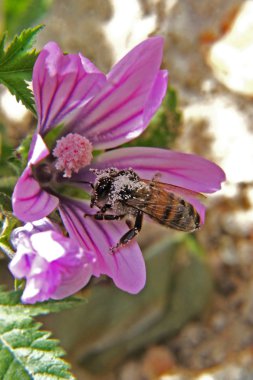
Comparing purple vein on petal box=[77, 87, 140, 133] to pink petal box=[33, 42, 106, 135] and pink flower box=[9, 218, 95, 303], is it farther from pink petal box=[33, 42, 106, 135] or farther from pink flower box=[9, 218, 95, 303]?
pink flower box=[9, 218, 95, 303]

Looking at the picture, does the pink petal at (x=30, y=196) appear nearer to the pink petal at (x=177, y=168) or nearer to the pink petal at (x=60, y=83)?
the pink petal at (x=60, y=83)

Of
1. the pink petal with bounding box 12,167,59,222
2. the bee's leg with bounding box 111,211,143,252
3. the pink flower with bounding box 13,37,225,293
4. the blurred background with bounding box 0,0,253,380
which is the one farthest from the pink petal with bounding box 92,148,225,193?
the blurred background with bounding box 0,0,253,380

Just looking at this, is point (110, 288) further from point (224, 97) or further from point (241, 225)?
point (224, 97)

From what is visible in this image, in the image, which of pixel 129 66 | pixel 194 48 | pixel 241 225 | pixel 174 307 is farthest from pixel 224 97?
pixel 129 66

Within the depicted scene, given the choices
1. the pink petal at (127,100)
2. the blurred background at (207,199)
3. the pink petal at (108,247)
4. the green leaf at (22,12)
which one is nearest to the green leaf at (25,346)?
the pink petal at (108,247)

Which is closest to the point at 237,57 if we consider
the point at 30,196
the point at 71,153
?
the point at 71,153

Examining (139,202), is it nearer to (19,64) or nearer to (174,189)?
(174,189)
